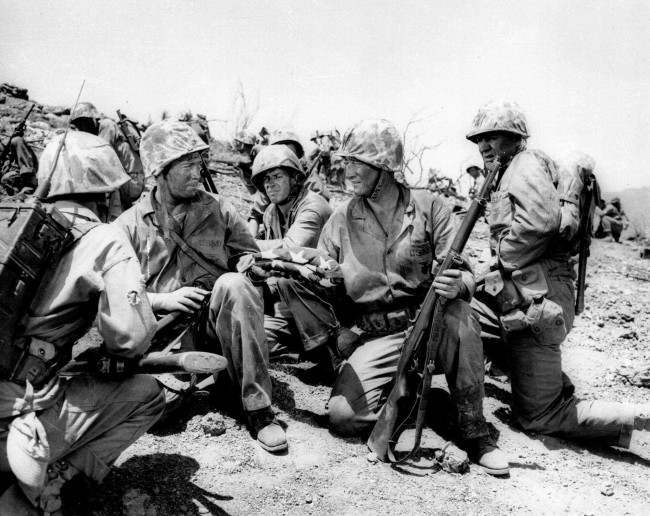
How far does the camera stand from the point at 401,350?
163 inches

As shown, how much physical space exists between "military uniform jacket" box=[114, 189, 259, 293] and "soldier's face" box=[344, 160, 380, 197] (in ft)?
3.09

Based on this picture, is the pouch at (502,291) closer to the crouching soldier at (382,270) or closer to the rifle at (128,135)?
the crouching soldier at (382,270)

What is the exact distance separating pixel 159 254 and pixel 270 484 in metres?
1.81

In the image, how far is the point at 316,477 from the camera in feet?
11.7

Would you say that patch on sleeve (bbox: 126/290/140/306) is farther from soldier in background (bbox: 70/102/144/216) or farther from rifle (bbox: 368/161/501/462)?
soldier in background (bbox: 70/102/144/216)

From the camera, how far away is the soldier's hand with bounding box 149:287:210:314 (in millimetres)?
3908

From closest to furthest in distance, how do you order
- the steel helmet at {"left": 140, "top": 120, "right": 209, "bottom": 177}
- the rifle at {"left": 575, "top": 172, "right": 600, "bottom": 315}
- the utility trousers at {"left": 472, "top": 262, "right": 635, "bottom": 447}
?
the steel helmet at {"left": 140, "top": 120, "right": 209, "bottom": 177} < the utility trousers at {"left": 472, "top": 262, "right": 635, "bottom": 447} < the rifle at {"left": 575, "top": 172, "right": 600, "bottom": 315}

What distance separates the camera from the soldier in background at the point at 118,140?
29.2 ft

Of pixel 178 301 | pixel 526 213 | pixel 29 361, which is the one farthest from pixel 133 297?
pixel 526 213

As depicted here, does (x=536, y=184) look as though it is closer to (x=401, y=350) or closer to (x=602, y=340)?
(x=401, y=350)

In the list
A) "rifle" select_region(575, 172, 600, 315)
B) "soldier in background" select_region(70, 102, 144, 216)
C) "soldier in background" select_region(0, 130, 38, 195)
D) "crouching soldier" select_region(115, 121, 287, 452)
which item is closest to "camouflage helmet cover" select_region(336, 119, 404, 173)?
"crouching soldier" select_region(115, 121, 287, 452)

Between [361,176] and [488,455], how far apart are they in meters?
2.19

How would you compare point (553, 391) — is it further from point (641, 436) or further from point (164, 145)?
point (164, 145)

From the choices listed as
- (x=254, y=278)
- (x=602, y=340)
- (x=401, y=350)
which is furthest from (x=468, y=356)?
(x=602, y=340)
